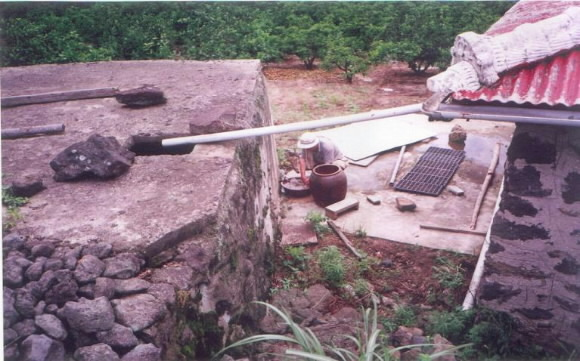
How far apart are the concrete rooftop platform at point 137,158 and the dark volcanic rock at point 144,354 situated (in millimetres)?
656

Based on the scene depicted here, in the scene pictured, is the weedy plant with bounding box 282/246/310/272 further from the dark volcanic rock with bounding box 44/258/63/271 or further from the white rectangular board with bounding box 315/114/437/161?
the dark volcanic rock with bounding box 44/258/63/271

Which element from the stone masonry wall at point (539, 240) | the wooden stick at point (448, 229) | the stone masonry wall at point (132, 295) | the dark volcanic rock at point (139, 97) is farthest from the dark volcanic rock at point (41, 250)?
the wooden stick at point (448, 229)

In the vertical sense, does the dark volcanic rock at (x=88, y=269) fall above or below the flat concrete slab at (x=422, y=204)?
above

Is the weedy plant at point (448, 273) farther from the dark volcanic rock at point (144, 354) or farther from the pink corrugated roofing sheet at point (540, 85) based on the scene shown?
the dark volcanic rock at point (144, 354)

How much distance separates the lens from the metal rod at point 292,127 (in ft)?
10.7

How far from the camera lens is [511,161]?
3.52m

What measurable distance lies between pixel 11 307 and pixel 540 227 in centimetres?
348

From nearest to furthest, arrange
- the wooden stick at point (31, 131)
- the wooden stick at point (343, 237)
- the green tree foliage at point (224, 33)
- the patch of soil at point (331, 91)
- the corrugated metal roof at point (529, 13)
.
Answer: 1. the corrugated metal roof at point (529, 13)
2. the wooden stick at point (31, 131)
3. the wooden stick at point (343, 237)
4. the patch of soil at point (331, 91)
5. the green tree foliage at point (224, 33)

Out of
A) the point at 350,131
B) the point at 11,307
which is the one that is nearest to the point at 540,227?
the point at 11,307

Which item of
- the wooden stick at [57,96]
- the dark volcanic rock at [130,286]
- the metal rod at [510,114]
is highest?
the metal rod at [510,114]

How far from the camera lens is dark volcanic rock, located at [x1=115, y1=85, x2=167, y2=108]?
15.2 feet

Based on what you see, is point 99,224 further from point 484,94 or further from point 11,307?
point 484,94

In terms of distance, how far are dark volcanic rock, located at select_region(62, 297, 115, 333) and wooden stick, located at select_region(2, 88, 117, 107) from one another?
10.9ft

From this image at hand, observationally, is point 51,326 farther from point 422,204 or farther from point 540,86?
point 422,204
